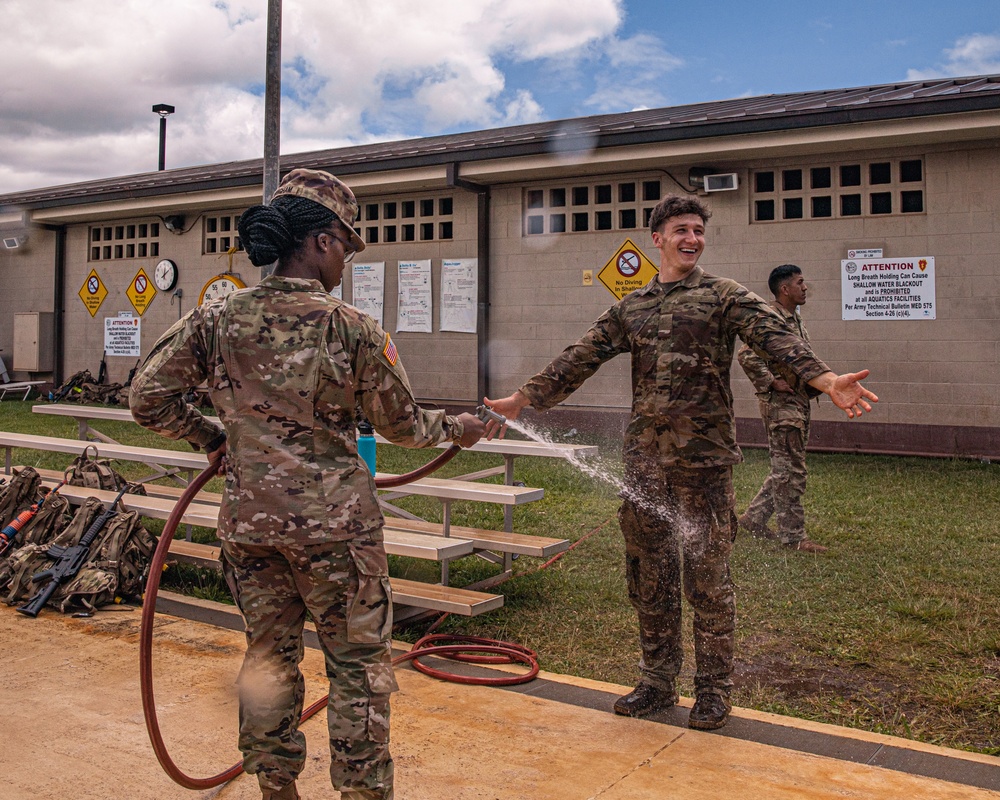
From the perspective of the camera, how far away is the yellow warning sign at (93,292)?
1897 cm

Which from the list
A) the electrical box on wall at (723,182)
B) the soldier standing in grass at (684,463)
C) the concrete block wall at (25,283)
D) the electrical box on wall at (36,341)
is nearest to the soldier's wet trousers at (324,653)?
the soldier standing in grass at (684,463)

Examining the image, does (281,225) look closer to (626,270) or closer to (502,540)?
(502,540)

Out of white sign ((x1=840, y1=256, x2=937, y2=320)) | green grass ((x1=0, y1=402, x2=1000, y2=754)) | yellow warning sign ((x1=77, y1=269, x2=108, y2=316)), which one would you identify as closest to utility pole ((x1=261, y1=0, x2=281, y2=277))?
green grass ((x1=0, y1=402, x2=1000, y2=754))

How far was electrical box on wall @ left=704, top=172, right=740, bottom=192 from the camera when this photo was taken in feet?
39.4

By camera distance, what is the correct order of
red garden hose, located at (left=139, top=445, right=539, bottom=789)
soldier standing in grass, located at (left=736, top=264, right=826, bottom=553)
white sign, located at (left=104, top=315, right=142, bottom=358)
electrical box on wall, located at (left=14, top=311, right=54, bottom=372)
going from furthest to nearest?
1. electrical box on wall, located at (left=14, top=311, right=54, bottom=372)
2. white sign, located at (left=104, top=315, right=142, bottom=358)
3. soldier standing in grass, located at (left=736, top=264, right=826, bottom=553)
4. red garden hose, located at (left=139, top=445, right=539, bottom=789)

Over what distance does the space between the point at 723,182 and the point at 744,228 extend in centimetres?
63

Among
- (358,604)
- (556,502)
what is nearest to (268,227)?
(358,604)

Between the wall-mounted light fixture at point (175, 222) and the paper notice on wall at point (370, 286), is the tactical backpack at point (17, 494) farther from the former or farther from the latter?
the wall-mounted light fixture at point (175, 222)

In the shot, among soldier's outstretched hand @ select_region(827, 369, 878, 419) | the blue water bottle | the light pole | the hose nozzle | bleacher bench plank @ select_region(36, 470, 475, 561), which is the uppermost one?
the light pole

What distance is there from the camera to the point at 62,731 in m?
3.88

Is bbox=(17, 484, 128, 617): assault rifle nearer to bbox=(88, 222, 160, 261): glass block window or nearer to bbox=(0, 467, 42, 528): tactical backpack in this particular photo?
bbox=(0, 467, 42, 528): tactical backpack

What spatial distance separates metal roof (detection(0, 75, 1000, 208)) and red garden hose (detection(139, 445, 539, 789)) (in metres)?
8.14

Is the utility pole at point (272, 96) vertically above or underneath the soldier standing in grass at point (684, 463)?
above

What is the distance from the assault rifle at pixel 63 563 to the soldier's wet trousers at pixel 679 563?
3.56 m
